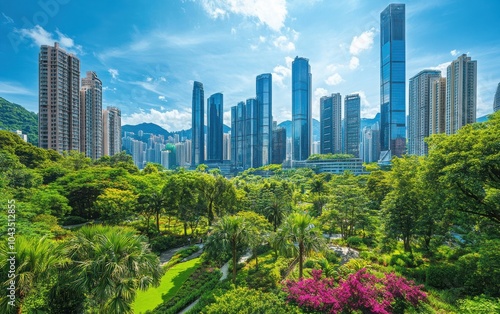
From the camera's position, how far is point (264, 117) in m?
167

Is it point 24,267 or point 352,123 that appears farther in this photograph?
point 352,123

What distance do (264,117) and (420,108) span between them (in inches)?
3744

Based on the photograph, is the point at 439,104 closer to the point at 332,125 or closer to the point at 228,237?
the point at 332,125

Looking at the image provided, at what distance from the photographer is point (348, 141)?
138 metres

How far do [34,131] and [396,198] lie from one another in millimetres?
96551

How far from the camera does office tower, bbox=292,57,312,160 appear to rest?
151 m

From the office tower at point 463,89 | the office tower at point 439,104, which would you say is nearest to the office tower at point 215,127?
the office tower at point 439,104

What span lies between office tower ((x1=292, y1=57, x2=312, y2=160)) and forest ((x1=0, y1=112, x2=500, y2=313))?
126232 millimetres

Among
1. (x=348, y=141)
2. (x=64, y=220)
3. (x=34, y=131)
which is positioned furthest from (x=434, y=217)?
(x=348, y=141)

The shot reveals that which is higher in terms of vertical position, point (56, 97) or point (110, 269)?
point (56, 97)

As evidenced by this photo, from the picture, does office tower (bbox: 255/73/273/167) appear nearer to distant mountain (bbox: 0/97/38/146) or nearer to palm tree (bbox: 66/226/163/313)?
distant mountain (bbox: 0/97/38/146)

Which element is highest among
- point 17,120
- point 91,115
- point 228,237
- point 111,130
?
point 91,115

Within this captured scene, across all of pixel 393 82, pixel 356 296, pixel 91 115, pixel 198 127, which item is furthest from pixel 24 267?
pixel 198 127

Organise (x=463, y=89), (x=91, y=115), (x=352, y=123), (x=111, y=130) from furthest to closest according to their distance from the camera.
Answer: (x=352, y=123) → (x=111, y=130) → (x=91, y=115) → (x=463, y=89)
